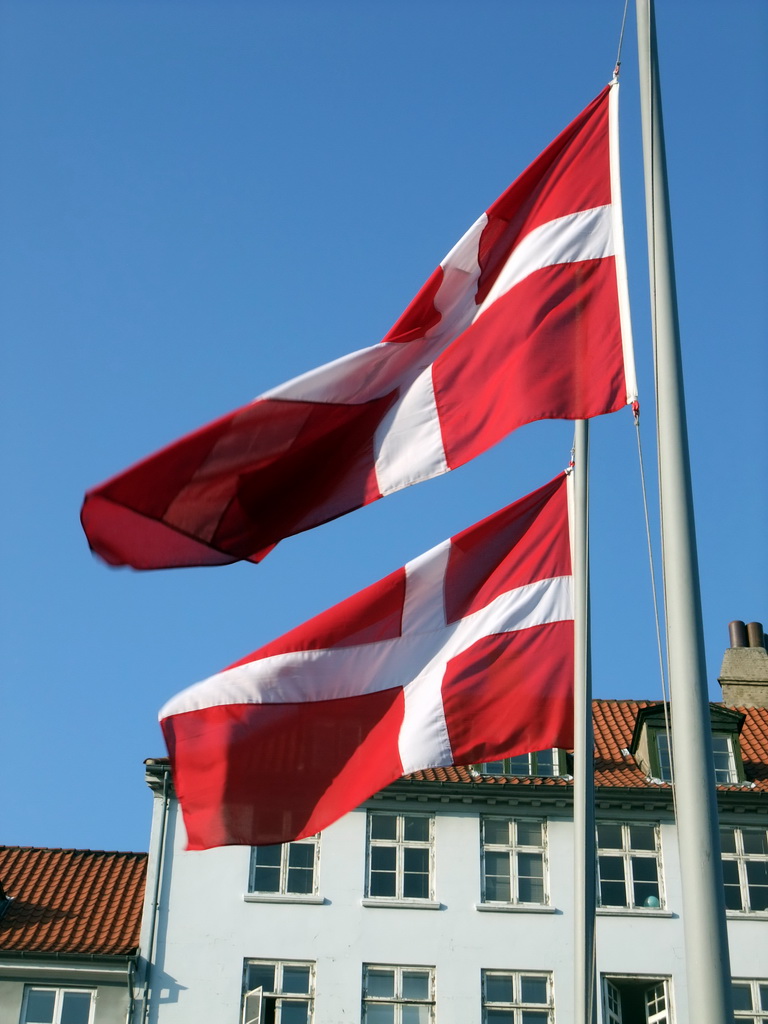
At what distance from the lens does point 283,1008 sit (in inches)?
1184

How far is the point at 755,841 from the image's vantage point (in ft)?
108

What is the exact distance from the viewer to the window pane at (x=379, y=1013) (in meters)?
30.0

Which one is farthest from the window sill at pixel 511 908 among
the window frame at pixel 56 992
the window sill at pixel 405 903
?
the window frame at pixel 56 992

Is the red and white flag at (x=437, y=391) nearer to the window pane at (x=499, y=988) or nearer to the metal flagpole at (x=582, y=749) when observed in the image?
the metal flagpole at (x=582, y=749)

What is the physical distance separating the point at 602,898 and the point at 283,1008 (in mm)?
7254

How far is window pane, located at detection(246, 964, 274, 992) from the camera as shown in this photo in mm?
30547

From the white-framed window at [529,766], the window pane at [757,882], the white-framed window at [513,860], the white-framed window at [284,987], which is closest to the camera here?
the white-framed window at [284,987]

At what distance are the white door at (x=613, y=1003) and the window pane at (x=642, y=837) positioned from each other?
3.17 meters

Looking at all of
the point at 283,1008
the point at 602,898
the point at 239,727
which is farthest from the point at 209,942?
the point at 239,727

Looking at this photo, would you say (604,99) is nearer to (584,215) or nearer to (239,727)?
(584,215)

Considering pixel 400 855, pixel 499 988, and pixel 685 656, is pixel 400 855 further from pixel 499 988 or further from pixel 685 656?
pixel 685 656

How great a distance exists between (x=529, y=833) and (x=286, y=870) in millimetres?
5436

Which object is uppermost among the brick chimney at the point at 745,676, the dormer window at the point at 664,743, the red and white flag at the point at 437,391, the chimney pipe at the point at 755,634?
the chimney pipe at the point at 755,634

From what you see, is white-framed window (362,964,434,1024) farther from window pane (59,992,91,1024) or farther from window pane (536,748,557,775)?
window pane (59,992,91,1024)
